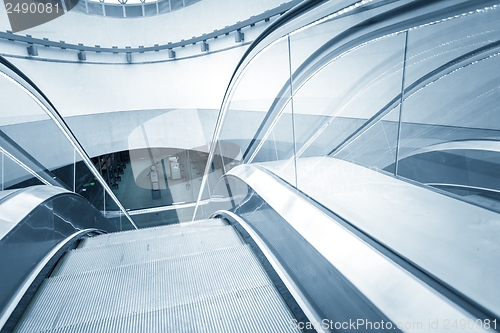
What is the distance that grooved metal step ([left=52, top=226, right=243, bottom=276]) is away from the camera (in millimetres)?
2465

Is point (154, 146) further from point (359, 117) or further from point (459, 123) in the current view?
point (459, 123)

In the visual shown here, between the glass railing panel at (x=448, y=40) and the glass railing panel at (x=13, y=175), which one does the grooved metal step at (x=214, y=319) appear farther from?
the glass railing panel at (x=13, y=175)

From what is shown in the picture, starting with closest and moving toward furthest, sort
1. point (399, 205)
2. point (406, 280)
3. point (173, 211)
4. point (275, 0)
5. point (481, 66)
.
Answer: point (406, 280) < point (399, 205) < point (481, 66) < point (275, 0) < point (173, 211)

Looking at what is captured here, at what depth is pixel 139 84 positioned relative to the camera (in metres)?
12.7

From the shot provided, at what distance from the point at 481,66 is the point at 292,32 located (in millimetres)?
2152

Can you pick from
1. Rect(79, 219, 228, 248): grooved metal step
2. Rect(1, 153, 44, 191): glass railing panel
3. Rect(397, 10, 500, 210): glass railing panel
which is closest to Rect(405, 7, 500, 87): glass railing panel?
Rect(397, 10, 500, 210): glass railing panel

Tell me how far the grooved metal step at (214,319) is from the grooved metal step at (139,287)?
2.5 inches

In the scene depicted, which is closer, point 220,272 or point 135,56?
point 220,272

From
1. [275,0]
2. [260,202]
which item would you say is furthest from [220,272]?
[275,0]

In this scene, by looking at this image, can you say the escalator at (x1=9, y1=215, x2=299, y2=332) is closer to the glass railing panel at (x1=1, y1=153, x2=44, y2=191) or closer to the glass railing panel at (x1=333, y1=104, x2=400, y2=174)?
the glass railing panel at (x1=333, y1=104, x2=400, y2=174)

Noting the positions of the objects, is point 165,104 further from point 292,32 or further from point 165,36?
point 292,32

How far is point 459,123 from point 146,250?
3355 mm

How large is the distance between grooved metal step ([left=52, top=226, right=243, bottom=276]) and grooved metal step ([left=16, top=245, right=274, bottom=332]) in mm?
344

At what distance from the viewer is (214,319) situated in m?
1.52
